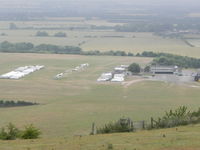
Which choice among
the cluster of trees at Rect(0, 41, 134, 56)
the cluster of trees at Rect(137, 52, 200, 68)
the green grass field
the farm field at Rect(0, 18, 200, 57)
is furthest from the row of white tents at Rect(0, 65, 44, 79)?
the farm field at Rect(0, 18, 200, 57)

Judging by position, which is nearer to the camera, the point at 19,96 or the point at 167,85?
the point at 19,96

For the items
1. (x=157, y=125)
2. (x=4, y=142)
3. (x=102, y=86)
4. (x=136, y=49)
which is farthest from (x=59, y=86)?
(x=136, y=49)

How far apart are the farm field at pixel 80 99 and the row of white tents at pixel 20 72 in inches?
35.3

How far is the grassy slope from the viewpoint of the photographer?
1542 cm

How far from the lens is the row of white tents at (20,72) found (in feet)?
157

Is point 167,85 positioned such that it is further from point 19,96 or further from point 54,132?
point 54,132

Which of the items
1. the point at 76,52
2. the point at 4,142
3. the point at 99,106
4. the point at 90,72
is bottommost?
the point at 4,142

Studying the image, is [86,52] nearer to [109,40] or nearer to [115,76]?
[109,40]

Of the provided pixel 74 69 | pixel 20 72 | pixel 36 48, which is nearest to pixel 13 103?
pixel 20 72

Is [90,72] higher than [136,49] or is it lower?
lower

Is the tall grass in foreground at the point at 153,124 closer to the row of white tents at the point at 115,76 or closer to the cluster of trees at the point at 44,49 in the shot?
the row of white tents at the point at 115,76

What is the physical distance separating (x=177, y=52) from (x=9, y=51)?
21.1 m

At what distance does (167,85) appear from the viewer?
144 ft

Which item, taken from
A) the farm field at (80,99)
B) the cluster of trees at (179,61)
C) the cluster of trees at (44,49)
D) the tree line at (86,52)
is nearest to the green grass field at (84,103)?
the farm field at (80,99)
